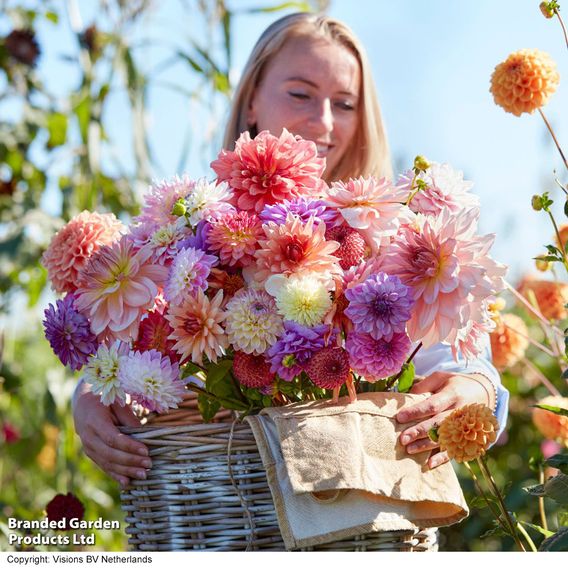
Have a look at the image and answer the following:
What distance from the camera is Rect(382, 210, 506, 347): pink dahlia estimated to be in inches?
27.4

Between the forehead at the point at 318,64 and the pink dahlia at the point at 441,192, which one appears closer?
the pink dahlia at the point at 441,192

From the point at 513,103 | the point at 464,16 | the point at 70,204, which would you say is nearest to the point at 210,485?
the point at 513,103

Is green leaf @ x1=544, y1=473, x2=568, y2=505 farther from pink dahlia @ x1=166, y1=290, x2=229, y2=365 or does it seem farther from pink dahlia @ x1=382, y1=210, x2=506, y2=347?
pink dahlia @ x1=166, y1=290, x2=229, y2=365

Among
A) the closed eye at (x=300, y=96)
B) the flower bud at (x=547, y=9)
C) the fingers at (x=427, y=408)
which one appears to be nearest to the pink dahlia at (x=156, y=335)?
the fingers at (x=427, y=408)

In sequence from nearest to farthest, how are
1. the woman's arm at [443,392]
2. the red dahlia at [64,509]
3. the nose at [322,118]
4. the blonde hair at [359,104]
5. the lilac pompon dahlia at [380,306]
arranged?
the lilac pompon dahlia at [380,306] < the woman's arm at [443,392] < the red dahlia at [64,509] < the nose at [322,118] < the blonde hair at [359,104]

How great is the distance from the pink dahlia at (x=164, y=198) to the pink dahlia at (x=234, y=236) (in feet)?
0.26

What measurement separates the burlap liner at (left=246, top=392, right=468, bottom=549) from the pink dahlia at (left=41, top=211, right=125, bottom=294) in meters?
0.26

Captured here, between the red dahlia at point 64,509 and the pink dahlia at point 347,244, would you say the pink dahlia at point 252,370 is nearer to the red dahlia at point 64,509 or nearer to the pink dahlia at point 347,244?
the pink dahlia at point 347,244

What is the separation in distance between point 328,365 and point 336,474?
0.10m

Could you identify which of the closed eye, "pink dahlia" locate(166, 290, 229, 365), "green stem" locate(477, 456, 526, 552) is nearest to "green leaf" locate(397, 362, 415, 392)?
"green stem" locate(477, 456, 526, 552)

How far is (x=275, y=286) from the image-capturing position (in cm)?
72

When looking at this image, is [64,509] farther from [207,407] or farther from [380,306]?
[380,306]

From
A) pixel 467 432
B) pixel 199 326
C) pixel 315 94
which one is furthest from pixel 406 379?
pixel 315 94

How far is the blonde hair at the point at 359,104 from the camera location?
4.65 ft
